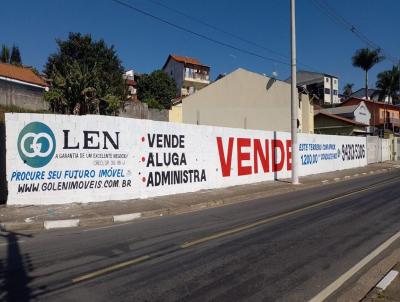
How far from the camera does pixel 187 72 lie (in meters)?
80.3

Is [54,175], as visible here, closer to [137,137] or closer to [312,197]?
[137,137]

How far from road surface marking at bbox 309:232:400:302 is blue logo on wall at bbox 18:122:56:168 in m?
9.09

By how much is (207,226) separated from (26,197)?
553 centimetres

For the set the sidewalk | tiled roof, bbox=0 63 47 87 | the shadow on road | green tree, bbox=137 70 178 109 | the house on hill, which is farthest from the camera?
green tree, bbox=137 70 178 109

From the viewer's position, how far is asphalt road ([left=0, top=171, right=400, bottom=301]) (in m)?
5.48

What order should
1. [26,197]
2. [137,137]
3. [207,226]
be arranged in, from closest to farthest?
[207,226]
[26,197]
[137,137]

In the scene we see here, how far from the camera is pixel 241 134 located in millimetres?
19828

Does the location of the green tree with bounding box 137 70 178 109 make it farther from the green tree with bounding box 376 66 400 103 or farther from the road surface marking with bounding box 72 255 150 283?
the road surface marking with bounding box 72 255 150 283

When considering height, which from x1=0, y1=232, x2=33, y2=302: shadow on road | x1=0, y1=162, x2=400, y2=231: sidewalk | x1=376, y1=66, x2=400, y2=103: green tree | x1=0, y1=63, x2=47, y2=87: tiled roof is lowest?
x1=0, y1=232, x2=33, y2=302: shadow on road

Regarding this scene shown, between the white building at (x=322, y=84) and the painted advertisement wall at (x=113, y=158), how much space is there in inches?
2918

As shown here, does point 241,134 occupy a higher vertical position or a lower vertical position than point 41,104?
lower

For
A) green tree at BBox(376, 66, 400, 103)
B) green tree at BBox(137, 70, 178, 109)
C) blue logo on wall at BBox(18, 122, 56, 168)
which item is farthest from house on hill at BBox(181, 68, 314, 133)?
green tree at BBox(376, 66, 400, 103)

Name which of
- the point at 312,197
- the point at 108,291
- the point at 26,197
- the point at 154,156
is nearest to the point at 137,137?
the point at 154,156

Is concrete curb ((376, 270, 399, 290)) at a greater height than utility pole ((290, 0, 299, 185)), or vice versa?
utility pole ((290, 0, 299, 185))
